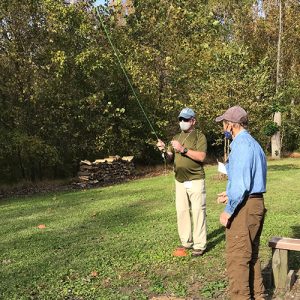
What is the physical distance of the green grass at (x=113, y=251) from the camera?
16.4ft

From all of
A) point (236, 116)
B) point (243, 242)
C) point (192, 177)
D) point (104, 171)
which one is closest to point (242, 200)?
point (243, 242)

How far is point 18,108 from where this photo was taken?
17.3 m

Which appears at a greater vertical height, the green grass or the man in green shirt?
the man in green shirt

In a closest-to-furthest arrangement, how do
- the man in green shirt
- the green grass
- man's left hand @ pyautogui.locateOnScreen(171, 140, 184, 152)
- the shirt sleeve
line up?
the shirt sleeve < the green grass < man's left hand @ pyautogui.locateOnScreen(171, 140, 184, 152) < the man in green shirt

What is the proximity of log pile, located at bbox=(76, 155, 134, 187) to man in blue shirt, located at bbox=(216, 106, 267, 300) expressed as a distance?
A: 13.1 metres

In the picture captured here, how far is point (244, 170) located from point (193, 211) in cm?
228

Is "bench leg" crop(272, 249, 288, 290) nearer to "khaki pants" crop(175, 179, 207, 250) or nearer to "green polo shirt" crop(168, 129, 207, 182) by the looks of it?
"khaki pants" crop(175, 179, 207, 250)

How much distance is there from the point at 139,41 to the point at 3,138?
26.0ft

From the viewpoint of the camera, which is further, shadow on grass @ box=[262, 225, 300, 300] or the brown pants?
shadow on grass @ box=[262, 225, 300, 300]

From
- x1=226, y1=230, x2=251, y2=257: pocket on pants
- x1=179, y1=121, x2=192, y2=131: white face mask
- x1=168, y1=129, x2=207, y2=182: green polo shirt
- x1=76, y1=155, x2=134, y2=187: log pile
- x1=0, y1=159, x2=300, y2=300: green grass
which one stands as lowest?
x1=76, y1=155, x2=134, y2=187: log pile

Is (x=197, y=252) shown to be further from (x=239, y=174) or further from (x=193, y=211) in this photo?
(x=239, y=174)

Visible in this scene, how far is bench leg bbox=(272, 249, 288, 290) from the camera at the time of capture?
4.71 metres

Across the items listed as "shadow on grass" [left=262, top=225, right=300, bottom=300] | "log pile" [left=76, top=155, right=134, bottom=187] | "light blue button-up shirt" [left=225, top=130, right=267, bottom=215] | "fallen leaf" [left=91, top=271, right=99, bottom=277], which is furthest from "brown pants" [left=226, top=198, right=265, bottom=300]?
"log pile" [left=76, top=155, right=134, bottom=187]

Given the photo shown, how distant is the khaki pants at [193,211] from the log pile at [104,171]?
36.1 ft
